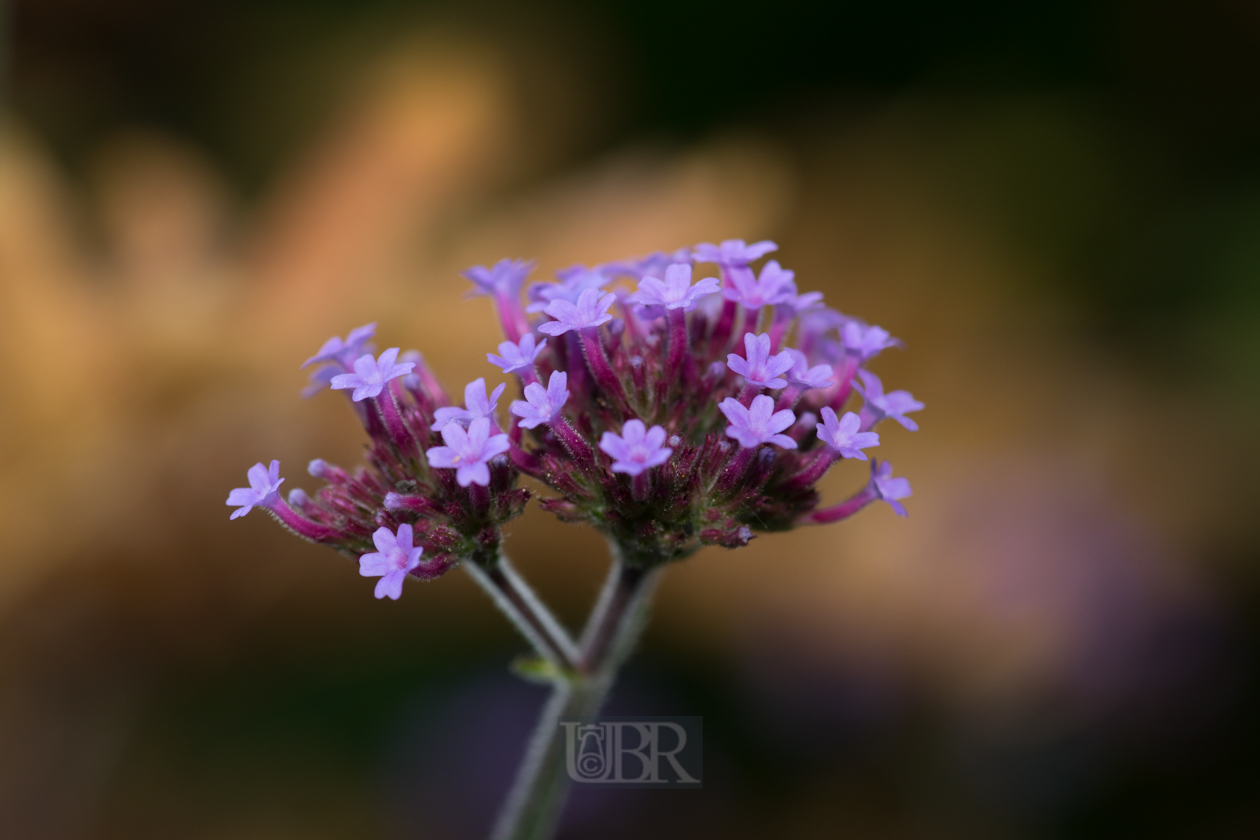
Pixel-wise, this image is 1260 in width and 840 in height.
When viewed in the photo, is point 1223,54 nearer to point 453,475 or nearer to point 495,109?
point 495,109

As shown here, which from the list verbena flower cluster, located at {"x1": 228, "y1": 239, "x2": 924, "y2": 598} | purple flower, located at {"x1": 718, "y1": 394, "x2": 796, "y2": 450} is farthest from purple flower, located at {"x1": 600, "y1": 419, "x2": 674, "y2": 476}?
A: purple flower, located at {"x1": 718, "y1": 394, "x2": 796, "y2": 450}

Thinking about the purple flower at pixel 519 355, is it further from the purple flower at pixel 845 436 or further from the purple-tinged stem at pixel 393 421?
the purple flower at pixel 845 436

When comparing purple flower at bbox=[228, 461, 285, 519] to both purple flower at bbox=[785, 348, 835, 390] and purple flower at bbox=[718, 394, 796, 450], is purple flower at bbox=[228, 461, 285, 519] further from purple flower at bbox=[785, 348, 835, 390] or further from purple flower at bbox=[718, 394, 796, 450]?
purple flower at bbox=[785, 348, 835, 390]

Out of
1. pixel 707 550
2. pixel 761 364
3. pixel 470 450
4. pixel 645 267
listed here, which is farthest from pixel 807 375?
pixel 707 550

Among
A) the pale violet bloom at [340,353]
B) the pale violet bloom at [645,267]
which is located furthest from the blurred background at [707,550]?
the pale violet bloom at [645,267]

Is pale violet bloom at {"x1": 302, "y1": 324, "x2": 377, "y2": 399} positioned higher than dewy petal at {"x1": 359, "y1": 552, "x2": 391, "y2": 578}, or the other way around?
pale violet bloom at {"x1": 302, "y1": 324, "x2": 377, "y2": 399}

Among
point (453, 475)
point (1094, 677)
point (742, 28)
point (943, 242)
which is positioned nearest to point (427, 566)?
point (453, 475)
